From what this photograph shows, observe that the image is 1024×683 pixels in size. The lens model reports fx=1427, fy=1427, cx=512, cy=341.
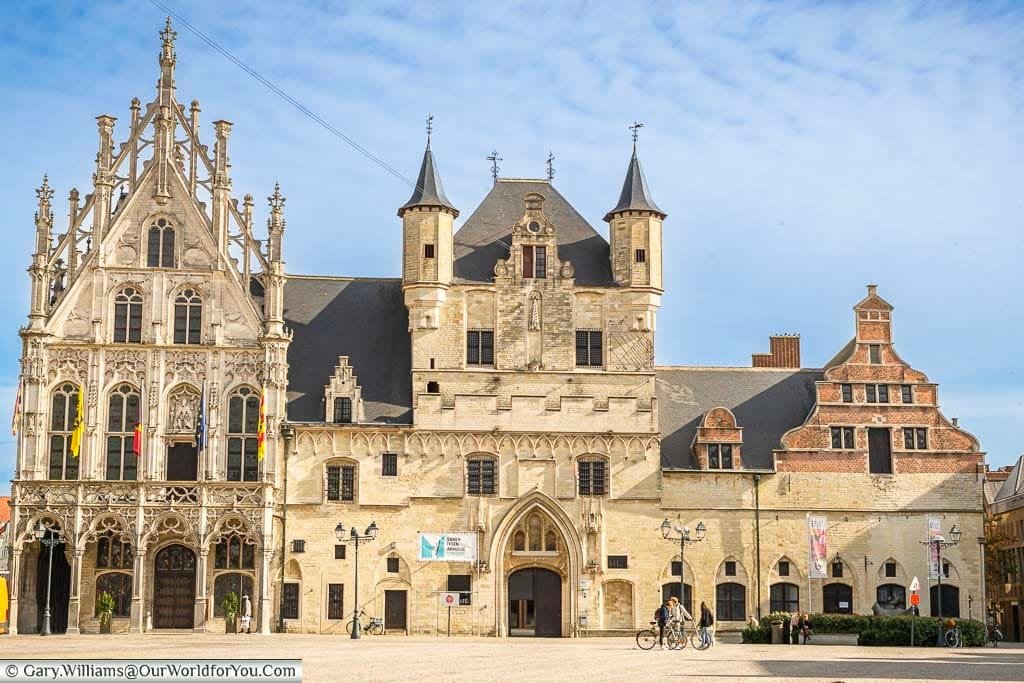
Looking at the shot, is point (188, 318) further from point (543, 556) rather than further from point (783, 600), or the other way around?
point (783, 600)

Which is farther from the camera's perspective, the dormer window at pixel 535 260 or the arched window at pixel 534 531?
the dormer window at pixel 535 260

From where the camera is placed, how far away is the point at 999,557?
234 feet

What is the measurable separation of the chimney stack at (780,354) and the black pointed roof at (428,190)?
53.5ft

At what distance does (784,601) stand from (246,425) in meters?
22.7

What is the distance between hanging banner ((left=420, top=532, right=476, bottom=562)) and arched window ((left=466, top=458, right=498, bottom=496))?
1912mm

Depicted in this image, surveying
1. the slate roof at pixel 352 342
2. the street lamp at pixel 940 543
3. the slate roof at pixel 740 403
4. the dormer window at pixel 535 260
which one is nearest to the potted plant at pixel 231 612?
the slate roof at pixel 352 342

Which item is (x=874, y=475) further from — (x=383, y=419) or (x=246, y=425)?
(x=246, y=425)

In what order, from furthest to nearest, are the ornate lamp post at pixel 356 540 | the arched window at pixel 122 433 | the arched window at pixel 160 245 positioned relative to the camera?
the arched window at pixel 160 245 → the arched window at pixel 122 433 → the ornate lamp post at pixel 356 540

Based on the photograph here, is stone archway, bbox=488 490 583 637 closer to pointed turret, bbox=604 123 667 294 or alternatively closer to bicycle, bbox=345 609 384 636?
bicycle, bbox=345 609 384 636

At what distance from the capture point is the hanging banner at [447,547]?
2190 inches

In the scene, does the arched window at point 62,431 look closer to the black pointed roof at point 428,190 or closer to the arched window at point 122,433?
the arched window at point 122,433

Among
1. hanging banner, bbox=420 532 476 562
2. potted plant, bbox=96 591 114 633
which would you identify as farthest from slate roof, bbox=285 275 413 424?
potted plant, bbox=96 591 114 633

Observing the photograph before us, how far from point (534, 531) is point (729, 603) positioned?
8.49m

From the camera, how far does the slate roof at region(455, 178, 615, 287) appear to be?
58.8 meters
